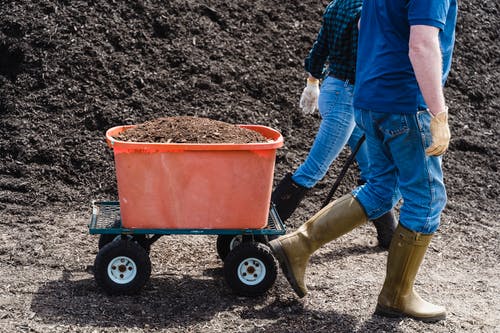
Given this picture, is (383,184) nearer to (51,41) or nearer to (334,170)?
(334,170)

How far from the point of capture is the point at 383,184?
11.7 feet

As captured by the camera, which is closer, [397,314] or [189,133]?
[397,314]

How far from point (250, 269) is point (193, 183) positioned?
1.73ft

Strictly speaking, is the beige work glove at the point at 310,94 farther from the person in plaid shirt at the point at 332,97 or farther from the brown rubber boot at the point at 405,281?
the brown rubber boot at the point at 405,281

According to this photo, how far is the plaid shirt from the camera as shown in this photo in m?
4.09

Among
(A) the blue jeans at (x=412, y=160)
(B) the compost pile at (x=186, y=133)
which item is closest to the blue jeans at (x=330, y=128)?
(B) the compost pile at (x=186, y=133)

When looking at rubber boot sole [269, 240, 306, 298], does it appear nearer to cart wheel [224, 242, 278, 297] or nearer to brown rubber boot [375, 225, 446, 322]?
cart wheel [224, 242, 278, 297]

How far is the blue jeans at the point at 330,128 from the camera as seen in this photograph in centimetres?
423

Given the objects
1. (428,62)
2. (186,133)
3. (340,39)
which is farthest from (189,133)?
(428,62)

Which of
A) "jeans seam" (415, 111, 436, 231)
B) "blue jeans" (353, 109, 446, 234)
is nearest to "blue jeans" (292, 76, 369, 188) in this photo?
"blue jeans" (353, 109, 446, 234)

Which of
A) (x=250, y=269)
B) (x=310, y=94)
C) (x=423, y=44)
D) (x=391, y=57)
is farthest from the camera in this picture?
(x=310, y=94)

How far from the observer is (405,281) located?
341 centimetres

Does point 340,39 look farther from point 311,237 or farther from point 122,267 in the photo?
point 122,267

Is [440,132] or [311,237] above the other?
[440,132]
